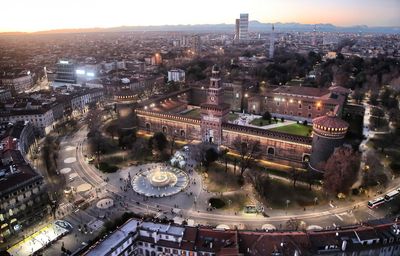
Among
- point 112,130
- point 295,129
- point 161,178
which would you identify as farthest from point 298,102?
point 112,130

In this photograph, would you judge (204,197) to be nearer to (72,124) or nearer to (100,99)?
(72,124)

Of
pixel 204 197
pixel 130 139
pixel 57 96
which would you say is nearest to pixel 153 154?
pixel 130 139

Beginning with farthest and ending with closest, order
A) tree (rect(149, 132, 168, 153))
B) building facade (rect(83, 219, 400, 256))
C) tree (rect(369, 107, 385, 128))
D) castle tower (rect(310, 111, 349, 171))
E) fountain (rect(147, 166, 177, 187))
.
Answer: tree (rect(369, 107, 385, 128)) < tree (rect(149, 132, 168, 153)) < castle tower (rect(310, 111, 349, 171)) < fountain (rect(147, 166, 177, 187)) < building facade (rect(83, 219, 400, 256))

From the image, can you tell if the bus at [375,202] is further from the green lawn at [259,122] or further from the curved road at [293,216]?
the green lawn at [259,122]

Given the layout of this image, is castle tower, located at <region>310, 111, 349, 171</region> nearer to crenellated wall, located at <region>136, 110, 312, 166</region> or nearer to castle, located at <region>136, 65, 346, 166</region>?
castle, located at <region>136, 65, 346, 166</region>

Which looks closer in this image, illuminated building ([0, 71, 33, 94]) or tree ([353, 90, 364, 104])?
tree ([353, 90, 364, 104])

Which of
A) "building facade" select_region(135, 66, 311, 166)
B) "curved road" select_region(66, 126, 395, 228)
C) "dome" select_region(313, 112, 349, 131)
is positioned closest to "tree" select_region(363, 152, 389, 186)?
"curved road" select_region(66, 126, 395, 228)

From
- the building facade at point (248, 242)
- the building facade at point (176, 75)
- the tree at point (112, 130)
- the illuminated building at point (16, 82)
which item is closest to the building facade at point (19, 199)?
the building facade at point (248, 242)

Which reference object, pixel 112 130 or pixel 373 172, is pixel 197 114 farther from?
pixel 373 172
